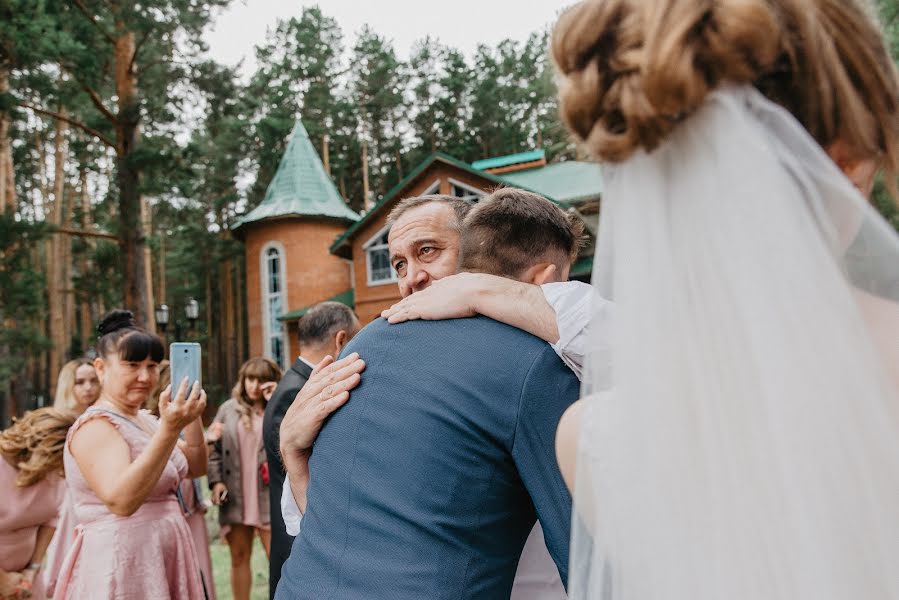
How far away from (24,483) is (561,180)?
68.9 ft

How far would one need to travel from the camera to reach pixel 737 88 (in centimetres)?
108

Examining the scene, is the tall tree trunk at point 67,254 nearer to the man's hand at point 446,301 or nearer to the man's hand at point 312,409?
the man's hand at point 312,409

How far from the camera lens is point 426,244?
9.90ft

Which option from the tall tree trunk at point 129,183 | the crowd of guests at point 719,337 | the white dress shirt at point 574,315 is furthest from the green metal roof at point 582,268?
the crowd of guests at point 719,337

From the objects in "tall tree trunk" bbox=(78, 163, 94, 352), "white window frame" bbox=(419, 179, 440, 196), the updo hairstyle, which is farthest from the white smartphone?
"tall tree trunk" bbox=(78, 163, 94, 352)

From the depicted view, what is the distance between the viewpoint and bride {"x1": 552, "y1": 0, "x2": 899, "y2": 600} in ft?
3.36

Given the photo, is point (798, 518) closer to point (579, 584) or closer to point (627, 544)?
point (627, 544)

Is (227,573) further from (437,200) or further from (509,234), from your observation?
(509,234)

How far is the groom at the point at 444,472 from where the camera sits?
1610mm

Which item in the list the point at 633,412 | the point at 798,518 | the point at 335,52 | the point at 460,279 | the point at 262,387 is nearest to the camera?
the point at 798,518

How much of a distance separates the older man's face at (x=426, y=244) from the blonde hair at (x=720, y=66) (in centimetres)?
184

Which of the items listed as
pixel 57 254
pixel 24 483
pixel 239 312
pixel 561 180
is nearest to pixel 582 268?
pixel 561 180

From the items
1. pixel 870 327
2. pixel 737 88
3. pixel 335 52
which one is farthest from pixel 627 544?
pixel 335 52

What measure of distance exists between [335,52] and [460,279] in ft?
134
